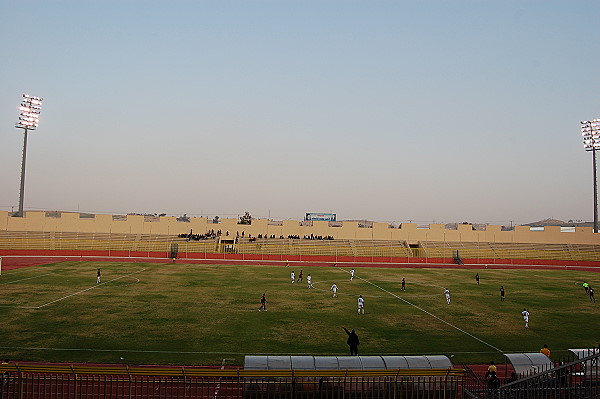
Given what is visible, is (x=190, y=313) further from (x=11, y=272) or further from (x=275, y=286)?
(x=11, y=272)

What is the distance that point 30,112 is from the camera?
8062cm

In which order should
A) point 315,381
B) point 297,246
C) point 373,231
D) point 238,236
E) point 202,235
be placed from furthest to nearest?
1. point 373,231
2. point 238,236
3. point 202,235
4. point 297,246
5. point 315,381

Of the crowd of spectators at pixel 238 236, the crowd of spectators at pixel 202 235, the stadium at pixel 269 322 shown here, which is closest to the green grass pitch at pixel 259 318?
the stadium at pixel 269 322

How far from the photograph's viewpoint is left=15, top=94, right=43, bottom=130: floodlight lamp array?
80119mm

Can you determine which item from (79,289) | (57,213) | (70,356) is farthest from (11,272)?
(57,213)

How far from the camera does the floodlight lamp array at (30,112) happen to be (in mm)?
80119

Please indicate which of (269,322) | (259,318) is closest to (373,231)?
(259,318)

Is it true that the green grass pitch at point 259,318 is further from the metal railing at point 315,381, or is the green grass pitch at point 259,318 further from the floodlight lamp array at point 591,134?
the floodlight lamp array at point 591,134

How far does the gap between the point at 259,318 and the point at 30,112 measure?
246 feet

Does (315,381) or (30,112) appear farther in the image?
(30,112)

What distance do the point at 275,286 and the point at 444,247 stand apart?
49780 millimetres

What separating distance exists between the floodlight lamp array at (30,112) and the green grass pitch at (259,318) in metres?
42.8

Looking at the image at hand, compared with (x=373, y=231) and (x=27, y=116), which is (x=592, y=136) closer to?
(x=373, y=231)

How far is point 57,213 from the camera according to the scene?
274 feet
